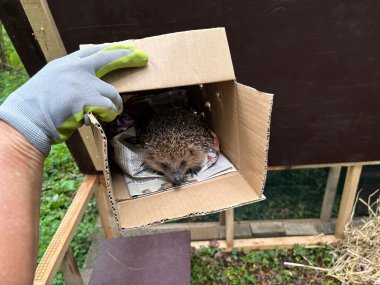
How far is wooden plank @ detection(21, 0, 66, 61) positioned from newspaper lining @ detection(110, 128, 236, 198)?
0.52 meters

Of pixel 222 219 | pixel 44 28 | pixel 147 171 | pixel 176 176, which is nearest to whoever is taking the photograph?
pixel 44 28

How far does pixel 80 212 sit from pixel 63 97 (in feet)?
2.66

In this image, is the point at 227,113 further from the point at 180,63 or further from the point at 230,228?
the point at 230,228

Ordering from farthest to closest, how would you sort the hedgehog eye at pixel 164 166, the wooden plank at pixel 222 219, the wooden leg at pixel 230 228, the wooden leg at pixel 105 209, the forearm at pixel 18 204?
the wooden plank at pixel 222 219 → the wooden leg at pixel 230 228 → the wooden leg at pixel 105 209 → the hedgehog eye at pixel 164 166 → the forearm at pixel 18 204

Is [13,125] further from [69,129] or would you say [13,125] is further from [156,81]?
[156,81]

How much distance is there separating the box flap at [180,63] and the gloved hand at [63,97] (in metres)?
0.06

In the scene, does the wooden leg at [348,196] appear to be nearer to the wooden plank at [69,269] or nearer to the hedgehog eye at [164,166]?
the hedgehog eye at [164,166]

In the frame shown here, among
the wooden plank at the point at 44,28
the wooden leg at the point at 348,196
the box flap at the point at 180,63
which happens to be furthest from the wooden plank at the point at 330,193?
the wooden plank at the point at 44,28

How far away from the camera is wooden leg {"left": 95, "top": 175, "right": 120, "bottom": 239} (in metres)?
2.13

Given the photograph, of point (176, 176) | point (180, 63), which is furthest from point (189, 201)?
point (180, 63)

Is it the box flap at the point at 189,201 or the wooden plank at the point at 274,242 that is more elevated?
the box flap at the point at 189,201

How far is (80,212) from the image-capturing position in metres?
1.71

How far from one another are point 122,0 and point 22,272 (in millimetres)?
1191

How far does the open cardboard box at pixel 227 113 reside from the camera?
121 centimetres
